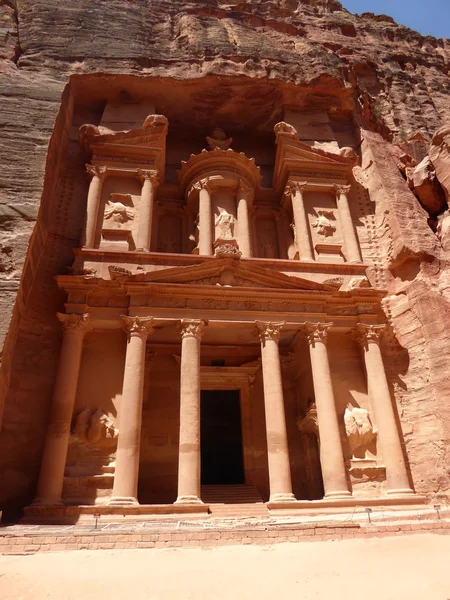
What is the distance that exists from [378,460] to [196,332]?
659 cm

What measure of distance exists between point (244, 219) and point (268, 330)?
5451 millimetres

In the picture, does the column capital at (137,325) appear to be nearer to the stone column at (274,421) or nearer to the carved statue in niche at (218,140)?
the stone column at (274,421)

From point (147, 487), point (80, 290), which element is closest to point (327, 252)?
point (80, 290)

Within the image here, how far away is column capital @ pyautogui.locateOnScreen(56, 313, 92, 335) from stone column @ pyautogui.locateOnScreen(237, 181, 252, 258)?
618cm

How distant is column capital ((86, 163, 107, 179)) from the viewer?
17484 millimetres

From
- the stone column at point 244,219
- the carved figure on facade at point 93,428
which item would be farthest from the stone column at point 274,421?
the carved figure on facade at point 93,428

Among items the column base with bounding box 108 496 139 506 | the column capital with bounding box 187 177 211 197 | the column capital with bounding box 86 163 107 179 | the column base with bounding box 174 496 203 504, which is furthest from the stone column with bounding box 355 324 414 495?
the column capital with bounding box 86 163 107 179

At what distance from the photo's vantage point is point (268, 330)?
46.8 feet

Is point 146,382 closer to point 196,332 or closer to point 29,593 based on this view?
point 196,332

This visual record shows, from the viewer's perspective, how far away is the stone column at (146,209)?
16294mm

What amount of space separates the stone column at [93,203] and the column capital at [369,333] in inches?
384

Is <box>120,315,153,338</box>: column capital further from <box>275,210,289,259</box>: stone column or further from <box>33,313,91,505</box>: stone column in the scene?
<box>275,210,289,259</box>: stone column

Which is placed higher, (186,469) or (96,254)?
(96,254)

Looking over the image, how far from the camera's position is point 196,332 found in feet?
45.5
